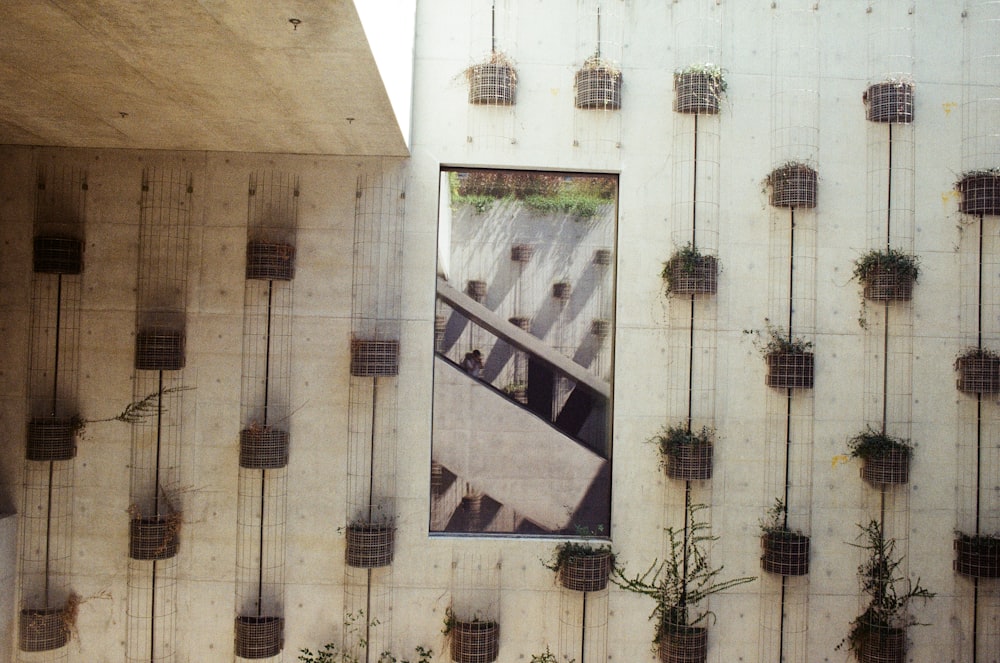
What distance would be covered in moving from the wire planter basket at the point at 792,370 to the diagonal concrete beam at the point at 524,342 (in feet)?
7.06

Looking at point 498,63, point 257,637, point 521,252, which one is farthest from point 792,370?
point 257,637

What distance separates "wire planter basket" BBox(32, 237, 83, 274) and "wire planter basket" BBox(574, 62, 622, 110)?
4.25 metres

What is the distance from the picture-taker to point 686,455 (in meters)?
5.50

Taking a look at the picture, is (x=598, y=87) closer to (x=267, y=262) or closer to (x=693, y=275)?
(x=693, y=275)

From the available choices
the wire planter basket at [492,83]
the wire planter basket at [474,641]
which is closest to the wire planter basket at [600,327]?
the wire planter basket at [492,83]

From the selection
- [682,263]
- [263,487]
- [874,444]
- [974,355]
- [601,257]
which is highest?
[601,257]

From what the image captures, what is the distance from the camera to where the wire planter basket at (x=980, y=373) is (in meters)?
5.62

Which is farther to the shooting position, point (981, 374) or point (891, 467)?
point (981, 374)

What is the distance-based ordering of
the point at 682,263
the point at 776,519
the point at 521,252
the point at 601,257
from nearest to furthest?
the point at 682,263, the point at 776,519, the point at 601,257, the point at 521,252

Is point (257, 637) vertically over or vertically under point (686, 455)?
under

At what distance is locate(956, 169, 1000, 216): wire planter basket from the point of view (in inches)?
225

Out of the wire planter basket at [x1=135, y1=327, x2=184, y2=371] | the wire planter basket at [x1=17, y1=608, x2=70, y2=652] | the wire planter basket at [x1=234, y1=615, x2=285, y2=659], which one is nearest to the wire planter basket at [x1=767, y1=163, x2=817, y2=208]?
the wire planter basket at [x1=135, y1=327, x2=184, y2=371]

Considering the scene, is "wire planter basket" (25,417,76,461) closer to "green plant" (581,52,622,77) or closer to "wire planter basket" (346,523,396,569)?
"wire planter basket" (346,523,396,569)

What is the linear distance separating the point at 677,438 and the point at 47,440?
494cm
